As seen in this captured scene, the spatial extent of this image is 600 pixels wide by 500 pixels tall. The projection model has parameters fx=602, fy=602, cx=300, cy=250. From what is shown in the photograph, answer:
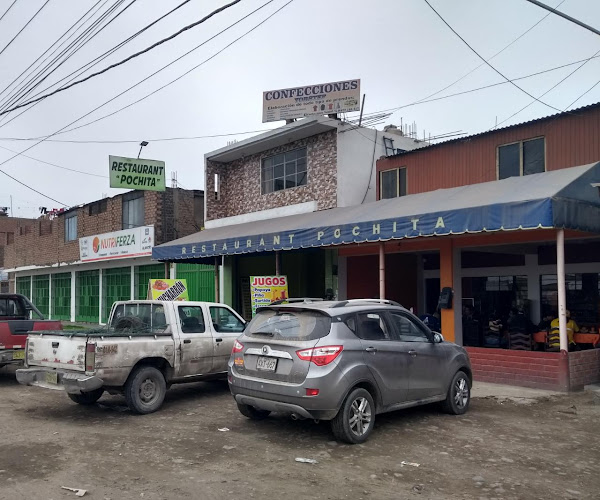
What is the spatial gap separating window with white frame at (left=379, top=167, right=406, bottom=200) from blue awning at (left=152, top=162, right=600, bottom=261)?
1819 millimetres

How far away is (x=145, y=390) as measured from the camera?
873 centimetres

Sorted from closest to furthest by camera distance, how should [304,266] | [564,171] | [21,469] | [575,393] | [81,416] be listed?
[21,469] → [81,416] → [575,393] → [564,171] → [304,266]

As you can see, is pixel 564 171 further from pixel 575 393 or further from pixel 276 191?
pixel 276 191

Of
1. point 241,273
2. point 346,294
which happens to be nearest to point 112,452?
point 346,294

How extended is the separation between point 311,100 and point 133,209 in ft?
29.5

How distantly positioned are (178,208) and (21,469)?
1851 cm

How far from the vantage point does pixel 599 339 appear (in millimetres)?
12805

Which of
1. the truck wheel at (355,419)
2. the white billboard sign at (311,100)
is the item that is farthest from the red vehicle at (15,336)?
the white billboard sign at (311,100)

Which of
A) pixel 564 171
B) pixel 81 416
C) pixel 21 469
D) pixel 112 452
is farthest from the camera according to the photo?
pixel 564 171

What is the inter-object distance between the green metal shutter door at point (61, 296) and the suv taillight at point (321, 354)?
28.0 metres

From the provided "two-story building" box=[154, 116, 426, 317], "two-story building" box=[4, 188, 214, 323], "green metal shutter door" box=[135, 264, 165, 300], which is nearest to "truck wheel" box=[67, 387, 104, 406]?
"two-story building" box=[154, 116, 426, 317]

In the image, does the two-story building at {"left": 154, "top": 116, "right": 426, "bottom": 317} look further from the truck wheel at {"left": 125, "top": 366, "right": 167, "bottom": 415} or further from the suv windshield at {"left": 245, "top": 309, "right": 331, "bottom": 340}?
the suv windshield at {"left": 245, "top": 309, "right": 331, "bottom": 340}

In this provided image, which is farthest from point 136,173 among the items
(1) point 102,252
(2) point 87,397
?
(2) point 87,397

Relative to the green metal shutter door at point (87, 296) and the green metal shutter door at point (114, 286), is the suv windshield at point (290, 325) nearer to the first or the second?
the green metal shutter door at point (114, 286)
